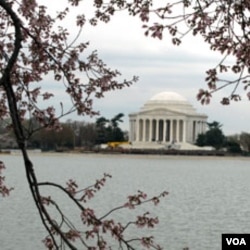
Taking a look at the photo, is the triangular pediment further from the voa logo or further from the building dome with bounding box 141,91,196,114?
the voa logo

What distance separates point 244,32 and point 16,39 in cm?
163

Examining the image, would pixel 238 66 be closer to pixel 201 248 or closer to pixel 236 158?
pixel 201 248

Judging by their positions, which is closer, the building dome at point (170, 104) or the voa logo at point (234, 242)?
the voa logo at point (234, 242)

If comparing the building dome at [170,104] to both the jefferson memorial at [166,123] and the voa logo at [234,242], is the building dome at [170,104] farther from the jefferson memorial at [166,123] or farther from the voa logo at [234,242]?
the voa logo at [234,242]

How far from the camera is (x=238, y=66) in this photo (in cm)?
455

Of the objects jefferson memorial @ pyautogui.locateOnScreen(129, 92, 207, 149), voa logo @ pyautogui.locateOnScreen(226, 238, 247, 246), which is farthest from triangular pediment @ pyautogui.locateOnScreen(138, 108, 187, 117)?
voa logo @ pyautogui.locateOnScreen(226, 238, 247, 246)

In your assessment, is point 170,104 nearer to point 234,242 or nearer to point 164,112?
point 164,112

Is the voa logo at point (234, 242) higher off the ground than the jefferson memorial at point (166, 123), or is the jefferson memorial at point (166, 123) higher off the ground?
the jefferson memorial at point (166, 123)

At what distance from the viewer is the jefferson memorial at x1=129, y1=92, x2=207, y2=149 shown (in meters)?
139

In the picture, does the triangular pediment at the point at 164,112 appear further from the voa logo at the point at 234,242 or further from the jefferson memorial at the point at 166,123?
the voa logo at the point at 234,242

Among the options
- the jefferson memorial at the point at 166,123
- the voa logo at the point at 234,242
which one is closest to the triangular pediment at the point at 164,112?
the jefferson memorial at the point at 166,123

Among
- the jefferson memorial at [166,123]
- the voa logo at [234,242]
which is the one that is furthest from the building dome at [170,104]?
the voa logo at [234,242]

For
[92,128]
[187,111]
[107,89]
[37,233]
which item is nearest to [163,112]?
[187,111]

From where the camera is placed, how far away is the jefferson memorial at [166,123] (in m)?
139
